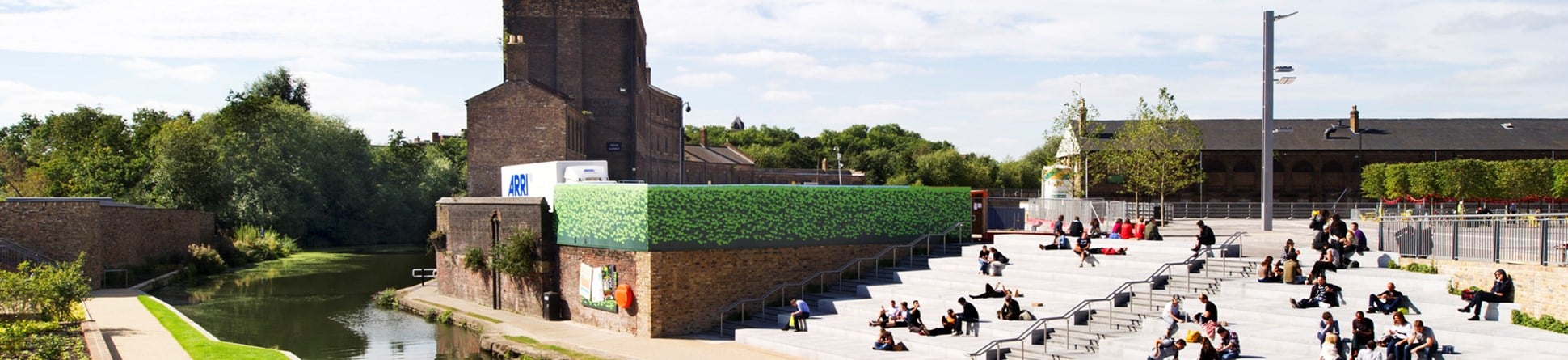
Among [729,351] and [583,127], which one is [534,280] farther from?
[583,127]

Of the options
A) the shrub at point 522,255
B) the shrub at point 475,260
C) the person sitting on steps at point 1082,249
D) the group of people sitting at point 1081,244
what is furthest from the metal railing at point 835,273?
the shrub at point 475,260

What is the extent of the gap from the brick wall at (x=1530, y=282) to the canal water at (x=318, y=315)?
19.0 meters

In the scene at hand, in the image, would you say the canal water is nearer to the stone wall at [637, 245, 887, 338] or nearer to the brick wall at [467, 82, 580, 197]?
the stone wall at [637, 245, 887, 338]

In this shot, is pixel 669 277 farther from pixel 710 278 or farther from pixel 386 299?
pixel 386 299

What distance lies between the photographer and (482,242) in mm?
34438

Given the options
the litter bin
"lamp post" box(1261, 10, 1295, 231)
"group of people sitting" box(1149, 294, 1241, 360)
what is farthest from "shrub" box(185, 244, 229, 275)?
"group of people sitting" box(1149, 294, 1241, 360)

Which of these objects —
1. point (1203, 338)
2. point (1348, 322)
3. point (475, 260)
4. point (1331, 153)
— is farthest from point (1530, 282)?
point (1331, 153)

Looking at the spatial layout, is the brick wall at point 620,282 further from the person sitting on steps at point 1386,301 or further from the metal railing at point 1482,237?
the metal railing at point 1482,237

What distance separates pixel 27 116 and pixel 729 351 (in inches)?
3010

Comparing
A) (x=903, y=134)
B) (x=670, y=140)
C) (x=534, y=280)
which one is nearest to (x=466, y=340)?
(x=534, y=280)

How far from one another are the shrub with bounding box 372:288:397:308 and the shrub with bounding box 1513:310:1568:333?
94.0ft

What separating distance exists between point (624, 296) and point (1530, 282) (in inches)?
674

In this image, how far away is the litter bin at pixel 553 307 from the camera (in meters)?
30.1

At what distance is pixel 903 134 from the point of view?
128 metres
